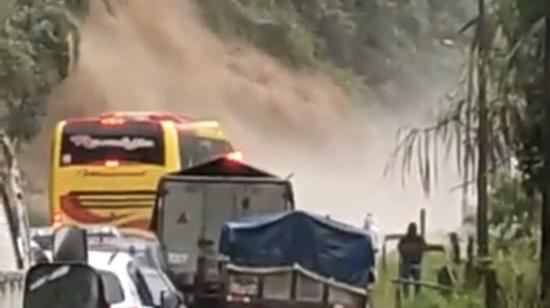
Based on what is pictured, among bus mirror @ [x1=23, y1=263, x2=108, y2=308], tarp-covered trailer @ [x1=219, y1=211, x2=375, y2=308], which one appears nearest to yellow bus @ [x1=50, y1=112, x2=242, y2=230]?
tarp-covered trailer @ [x1=219, y1=211, x2=375, y2=308]

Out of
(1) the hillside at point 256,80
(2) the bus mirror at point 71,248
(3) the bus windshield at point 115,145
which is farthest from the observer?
(1) the hillside at point 256,80

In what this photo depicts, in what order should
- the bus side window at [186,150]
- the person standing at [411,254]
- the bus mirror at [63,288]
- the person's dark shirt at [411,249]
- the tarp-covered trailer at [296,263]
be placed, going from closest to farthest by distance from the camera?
the bus mirror at [63,288] → the tarp-covered trailer at [296,263] → the person standing at [411,254] → the person's dark shirt at [411,249] → the bus side window at [186,150]

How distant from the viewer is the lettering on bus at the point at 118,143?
30203mm

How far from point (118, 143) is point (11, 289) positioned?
17858 mm

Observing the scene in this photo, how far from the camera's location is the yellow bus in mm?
29734

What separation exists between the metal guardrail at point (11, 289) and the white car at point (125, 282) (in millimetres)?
1836

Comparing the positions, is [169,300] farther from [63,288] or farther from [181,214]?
[181,214]

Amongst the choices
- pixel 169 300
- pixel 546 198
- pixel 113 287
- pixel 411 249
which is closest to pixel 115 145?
pixel 411 249

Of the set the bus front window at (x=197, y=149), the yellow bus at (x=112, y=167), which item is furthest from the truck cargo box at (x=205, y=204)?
the bus front window at (x=197, y=149)

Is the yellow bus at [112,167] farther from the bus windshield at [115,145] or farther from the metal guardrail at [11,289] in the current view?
the metal guardrail at [11,289]

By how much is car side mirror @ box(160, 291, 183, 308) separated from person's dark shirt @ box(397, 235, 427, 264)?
374 inches

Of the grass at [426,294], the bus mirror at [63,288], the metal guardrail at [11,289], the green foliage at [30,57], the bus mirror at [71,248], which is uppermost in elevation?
the green foliage at [30,57]

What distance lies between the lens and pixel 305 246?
22.7 m

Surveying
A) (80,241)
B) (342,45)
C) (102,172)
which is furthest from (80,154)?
(342,45)
